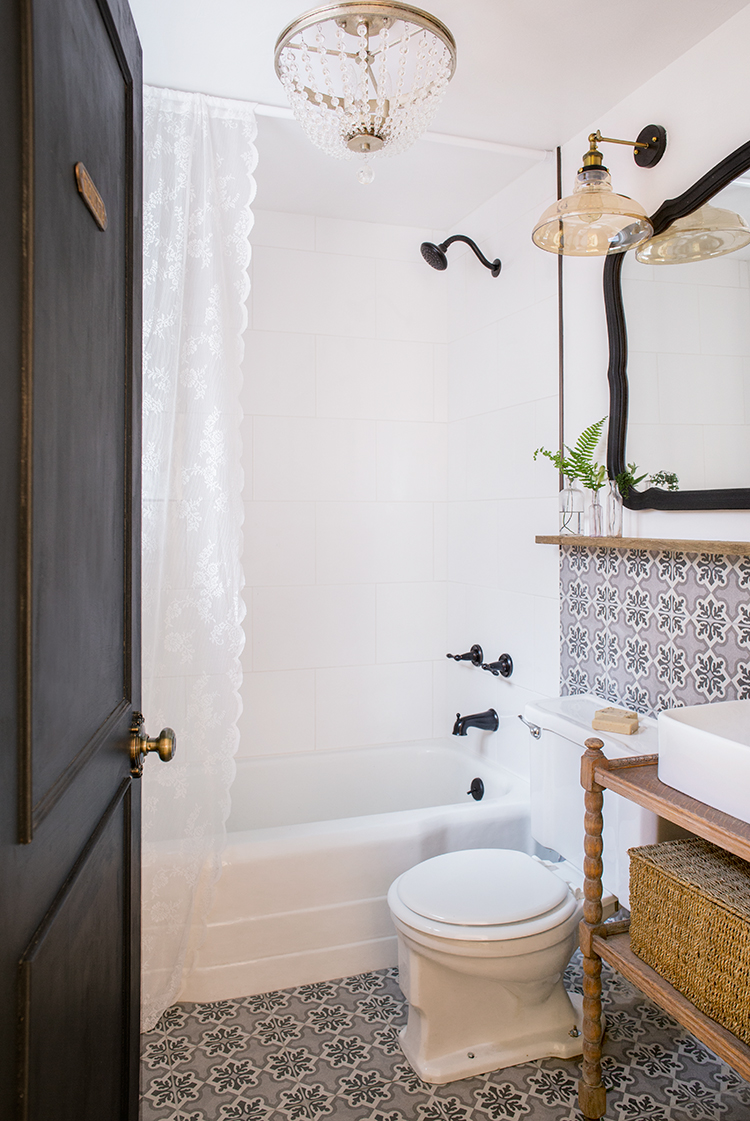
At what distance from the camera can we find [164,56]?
1.87 meters

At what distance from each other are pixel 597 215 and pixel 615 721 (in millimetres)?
1202

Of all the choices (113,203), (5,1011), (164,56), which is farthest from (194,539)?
(5,1011)

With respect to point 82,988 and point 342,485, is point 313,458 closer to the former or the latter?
point 342,485

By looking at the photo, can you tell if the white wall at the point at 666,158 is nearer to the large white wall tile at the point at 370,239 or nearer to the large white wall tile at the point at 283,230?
the large white wall tile at the point at 370,239

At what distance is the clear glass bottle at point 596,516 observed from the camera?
6.98ft

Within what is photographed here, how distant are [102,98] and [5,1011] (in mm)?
1024

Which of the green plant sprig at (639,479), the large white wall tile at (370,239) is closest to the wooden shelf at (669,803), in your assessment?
the green plant sprig at (639,479)

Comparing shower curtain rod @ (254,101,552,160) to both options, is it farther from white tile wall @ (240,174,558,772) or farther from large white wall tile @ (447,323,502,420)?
large white wall tile @ (447,323,502,420)

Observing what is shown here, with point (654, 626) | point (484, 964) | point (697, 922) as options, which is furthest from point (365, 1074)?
point (654, 626)

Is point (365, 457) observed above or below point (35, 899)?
above

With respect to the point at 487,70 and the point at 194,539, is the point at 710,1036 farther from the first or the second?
the point at 487,70

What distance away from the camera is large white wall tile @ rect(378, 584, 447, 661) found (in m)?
3.12

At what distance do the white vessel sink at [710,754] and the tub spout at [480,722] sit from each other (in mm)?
1248

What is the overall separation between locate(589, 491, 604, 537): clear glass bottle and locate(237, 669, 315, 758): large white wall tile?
4.33 ft
